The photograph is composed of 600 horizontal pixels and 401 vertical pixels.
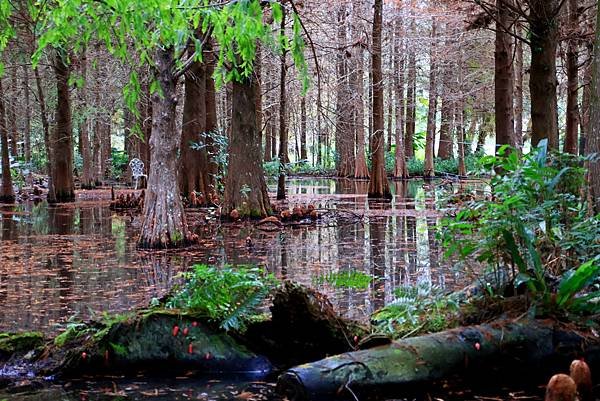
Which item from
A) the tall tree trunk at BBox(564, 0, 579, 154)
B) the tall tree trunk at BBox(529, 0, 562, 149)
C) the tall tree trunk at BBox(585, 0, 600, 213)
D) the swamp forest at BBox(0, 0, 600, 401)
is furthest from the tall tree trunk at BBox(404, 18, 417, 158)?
the tall tree trunk at BBox(585, 0, 600, 213)

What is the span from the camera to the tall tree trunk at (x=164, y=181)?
11664 millimetres

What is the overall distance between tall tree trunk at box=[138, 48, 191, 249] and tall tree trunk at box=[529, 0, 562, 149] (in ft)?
21.1

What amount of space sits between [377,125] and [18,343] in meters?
20.3

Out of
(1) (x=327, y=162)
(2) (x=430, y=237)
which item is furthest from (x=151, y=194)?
(1) (x=327, y=162)

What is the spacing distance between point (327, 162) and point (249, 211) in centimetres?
3988

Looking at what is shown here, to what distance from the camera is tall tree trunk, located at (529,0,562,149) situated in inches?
398

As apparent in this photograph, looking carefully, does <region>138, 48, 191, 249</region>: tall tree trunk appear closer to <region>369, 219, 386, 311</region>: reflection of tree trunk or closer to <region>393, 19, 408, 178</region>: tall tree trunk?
<region>369, 219, 386, 311</region>: reflection of tree trunk

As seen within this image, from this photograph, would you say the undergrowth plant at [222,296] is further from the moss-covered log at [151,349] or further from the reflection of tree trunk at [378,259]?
the reflection of tree trunk at [378,259]

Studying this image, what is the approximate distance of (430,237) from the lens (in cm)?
1298

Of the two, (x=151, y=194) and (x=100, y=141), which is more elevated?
(x=100, y=141)

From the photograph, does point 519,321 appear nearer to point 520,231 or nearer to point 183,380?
point 520,231

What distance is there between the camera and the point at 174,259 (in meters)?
10.2

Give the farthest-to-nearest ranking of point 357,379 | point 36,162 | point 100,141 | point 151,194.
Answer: point 36,162
point 100,141
point 151,194
point 357,379

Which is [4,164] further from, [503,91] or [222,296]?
[222,296]
